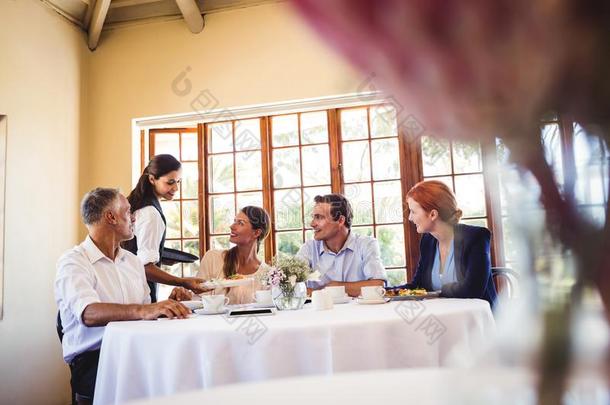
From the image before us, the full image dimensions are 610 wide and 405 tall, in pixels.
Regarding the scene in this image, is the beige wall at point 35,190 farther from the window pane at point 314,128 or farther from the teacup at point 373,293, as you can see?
the teacup at point 373,293

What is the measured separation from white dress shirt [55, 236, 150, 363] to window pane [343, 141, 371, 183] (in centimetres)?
245

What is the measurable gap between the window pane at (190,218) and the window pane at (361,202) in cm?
136

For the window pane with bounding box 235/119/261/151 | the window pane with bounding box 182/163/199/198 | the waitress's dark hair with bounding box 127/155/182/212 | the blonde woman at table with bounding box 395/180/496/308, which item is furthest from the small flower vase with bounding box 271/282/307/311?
the window pane with bounding box 182/163/199/198

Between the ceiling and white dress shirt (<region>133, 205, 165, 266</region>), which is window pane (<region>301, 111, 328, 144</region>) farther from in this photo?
white dress shirt (<region>133, 205, 165, 266</region>)

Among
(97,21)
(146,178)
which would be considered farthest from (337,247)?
(97,21)

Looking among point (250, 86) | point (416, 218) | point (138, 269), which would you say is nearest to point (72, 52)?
point (250, 86)

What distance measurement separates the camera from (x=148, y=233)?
10.1 feet

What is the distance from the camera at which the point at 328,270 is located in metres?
3.28

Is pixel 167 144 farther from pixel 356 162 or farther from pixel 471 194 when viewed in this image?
pixel 471 194

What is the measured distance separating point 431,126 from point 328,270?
3.08 metres

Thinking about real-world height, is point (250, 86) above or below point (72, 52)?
below

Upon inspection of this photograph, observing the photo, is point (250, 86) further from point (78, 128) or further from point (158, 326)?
point (158, 326)

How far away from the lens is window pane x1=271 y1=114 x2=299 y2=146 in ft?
15.1

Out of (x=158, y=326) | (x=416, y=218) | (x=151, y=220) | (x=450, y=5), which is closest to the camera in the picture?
(x=450, y=5)
